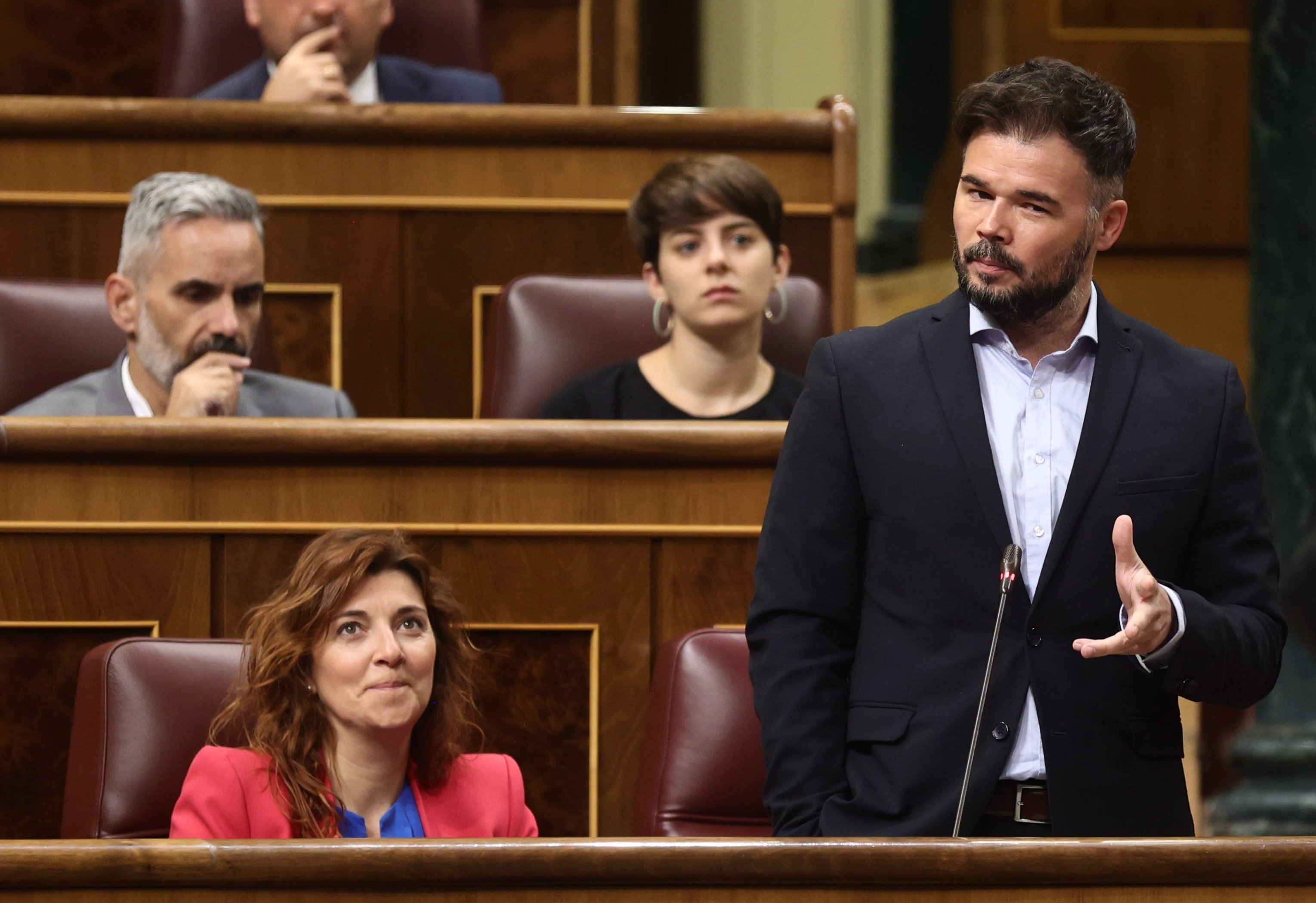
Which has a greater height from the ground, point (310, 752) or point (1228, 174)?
point (1228, 174)

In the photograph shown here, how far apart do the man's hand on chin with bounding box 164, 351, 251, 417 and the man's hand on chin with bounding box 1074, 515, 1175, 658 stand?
720 mm

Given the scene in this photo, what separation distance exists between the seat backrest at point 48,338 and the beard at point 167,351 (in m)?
0.12

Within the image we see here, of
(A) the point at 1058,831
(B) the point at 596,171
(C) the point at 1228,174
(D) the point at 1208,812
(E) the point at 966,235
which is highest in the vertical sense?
(C) the point at 1228,174

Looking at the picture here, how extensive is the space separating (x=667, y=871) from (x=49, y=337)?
991 millimetres

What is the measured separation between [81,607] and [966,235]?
1.80 feet

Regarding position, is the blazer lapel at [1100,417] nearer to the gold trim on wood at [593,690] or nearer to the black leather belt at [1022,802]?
the black leather belt at [1022,802]

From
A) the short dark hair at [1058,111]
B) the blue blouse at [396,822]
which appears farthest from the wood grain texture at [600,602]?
the short dark hair at [1058,111]

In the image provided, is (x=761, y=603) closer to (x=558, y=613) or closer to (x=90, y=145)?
(x=558, y=613)

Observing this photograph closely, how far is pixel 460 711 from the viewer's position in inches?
36.6

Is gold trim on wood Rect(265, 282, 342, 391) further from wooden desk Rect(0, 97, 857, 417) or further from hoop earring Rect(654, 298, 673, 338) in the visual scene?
hoop earring Rect(654, 298, 673, 338)

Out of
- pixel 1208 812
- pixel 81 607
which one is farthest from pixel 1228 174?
pixel 81 607

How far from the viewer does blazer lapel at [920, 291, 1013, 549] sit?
28.3 inches

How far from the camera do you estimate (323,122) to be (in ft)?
4.97

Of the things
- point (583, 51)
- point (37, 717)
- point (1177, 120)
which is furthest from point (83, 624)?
point (1177, 120)
